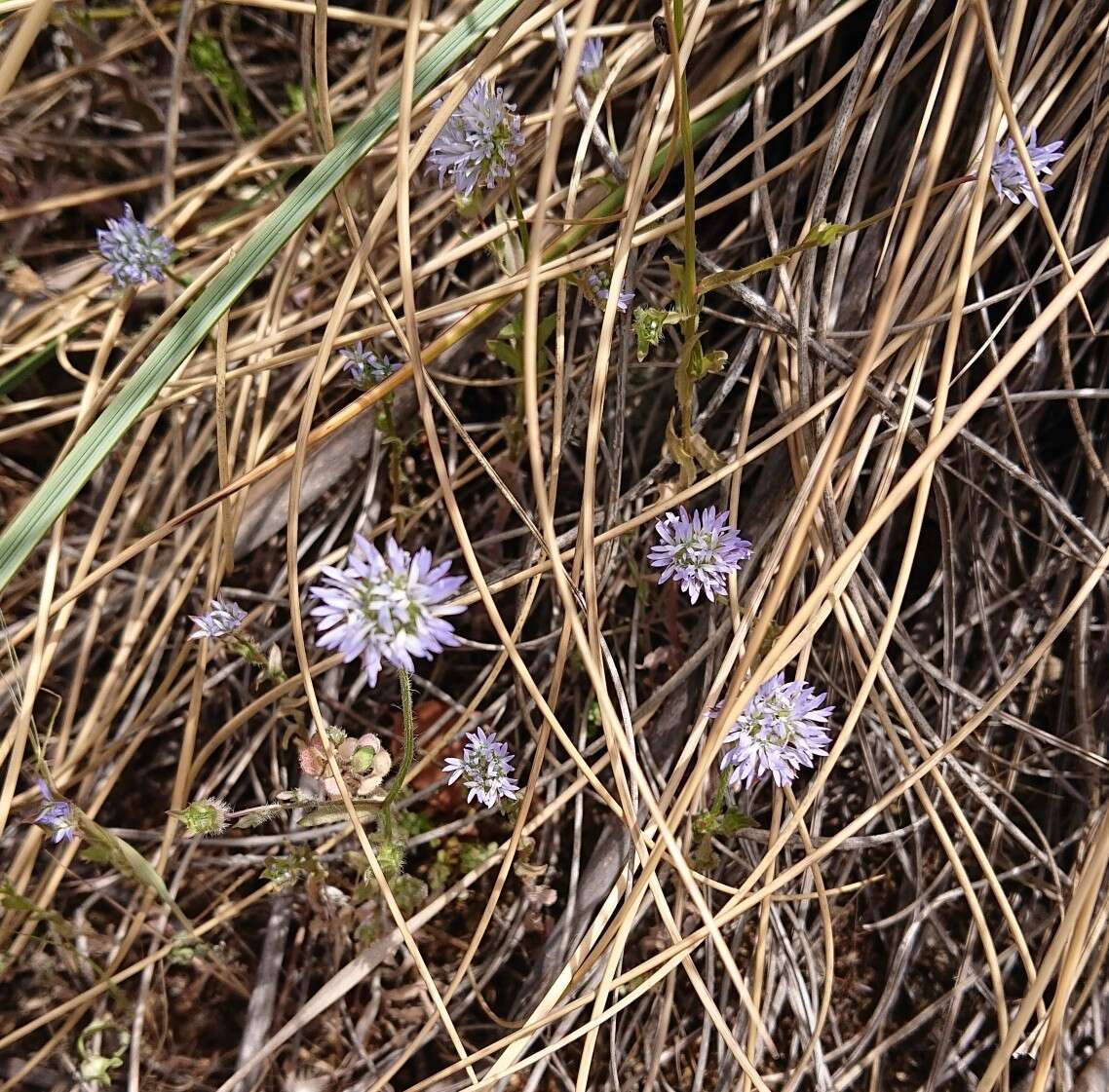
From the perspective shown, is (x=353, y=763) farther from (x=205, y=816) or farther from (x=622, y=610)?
(x=622, y=610)

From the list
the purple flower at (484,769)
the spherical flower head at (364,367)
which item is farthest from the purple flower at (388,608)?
the spherical flower head at (364,367)

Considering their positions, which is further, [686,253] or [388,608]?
[686,253]

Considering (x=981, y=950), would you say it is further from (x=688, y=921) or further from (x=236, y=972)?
(x=236, y=972)

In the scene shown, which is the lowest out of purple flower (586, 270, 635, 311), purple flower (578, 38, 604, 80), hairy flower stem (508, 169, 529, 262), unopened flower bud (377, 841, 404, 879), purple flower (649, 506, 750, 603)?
unopened flower bud (377, 841, 404, 879)

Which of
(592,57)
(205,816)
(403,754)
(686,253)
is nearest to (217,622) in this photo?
(205,816)

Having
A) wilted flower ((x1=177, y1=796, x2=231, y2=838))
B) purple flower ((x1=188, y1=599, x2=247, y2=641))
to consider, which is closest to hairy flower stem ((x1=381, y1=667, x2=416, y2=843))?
wilted flower ((x1=177, y1=796, x2=231, y2=838))

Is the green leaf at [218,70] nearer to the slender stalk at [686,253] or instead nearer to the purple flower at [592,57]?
the purple flower at [592,57]

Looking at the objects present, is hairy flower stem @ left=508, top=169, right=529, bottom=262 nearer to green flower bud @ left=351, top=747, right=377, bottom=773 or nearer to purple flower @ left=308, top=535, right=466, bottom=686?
purple flower @ left=308, top=535, right=466, bottom=686
